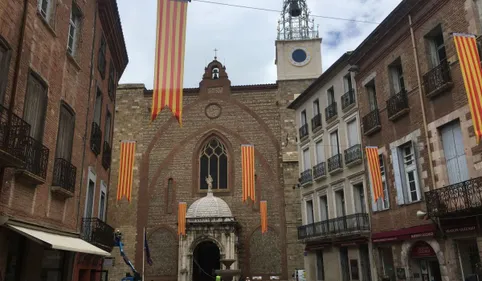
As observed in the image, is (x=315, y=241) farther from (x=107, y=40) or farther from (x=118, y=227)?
(x=118, y=227)

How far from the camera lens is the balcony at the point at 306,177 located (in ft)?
81.7

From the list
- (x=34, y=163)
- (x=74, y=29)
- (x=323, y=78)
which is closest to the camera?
(x=34, y=163)

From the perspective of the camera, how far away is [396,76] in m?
17.8

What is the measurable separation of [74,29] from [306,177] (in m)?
→ 15.9

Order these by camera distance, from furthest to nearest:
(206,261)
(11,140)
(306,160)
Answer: (206,261) → (306,160) → (11,140)

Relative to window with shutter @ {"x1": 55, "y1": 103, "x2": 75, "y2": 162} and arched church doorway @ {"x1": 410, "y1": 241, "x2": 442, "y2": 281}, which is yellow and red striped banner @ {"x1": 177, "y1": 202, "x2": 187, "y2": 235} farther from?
window with shutter @ {"x1": 55, "y1": 103, "x2": 75, "y2": 162}

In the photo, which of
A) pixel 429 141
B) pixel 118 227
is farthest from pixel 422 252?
pixel 118 227

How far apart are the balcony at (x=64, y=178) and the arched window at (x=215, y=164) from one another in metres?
22.5

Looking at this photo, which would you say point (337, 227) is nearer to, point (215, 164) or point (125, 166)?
point (125, 166)

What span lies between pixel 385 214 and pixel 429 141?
419 centimetres

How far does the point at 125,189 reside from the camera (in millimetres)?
19391

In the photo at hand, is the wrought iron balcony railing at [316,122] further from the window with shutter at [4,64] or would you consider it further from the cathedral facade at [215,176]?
the window with shutter at [4,64]

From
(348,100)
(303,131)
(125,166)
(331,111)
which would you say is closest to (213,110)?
(303,131)

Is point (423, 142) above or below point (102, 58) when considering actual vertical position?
below
